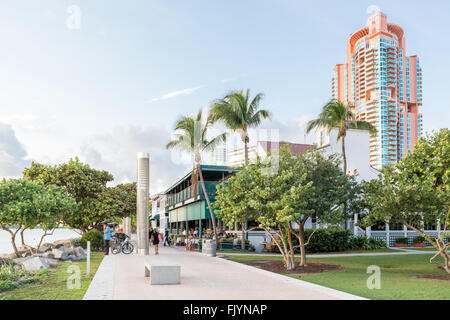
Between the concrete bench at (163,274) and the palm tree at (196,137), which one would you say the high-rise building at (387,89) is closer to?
the palm tree at (196,137)

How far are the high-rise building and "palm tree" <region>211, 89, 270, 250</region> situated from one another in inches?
4161

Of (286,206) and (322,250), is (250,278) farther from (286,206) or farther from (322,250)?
(322,250)

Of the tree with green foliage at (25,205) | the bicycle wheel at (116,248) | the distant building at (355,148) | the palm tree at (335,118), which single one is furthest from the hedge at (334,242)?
the tree with green foliage at (25,205)

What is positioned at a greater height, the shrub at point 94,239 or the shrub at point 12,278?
the shrub at point 12,278

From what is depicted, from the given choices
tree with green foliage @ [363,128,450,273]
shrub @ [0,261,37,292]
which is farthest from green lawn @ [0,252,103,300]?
tree with green foliage @ [363,128,450,273]

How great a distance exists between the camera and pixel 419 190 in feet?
41.8

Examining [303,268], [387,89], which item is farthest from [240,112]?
[387,89]

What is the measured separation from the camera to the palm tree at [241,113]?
26203mm

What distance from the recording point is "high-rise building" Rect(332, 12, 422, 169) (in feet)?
414

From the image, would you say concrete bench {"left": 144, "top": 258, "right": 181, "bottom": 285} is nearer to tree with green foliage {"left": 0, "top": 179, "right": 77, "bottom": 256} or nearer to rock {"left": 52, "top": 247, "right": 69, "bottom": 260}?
rock {"left": 52, "top": 247, "right": 69, "bottom": 260}

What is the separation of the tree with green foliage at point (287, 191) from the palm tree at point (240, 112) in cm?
1019

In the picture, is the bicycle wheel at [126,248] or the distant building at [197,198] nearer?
the bicycle wheel at [126,248]

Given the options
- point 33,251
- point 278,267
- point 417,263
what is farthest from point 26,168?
point 417,263

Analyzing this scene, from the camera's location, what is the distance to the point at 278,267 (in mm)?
16438
